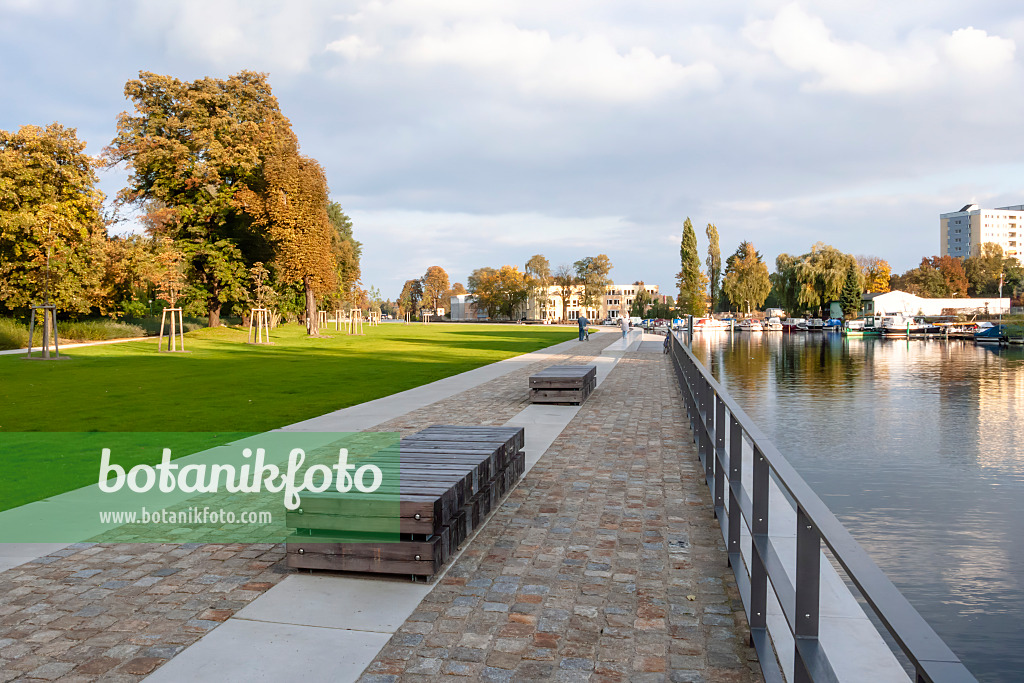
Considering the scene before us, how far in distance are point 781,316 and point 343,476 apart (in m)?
102

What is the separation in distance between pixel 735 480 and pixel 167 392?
14.4 metres

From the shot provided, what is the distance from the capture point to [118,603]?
4.60 metres

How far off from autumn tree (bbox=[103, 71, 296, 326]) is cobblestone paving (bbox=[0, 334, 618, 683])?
37068 millimetres

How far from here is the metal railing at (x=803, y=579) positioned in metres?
1.63

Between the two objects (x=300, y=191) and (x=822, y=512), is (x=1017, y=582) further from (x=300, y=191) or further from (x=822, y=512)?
(x=300, y=191)

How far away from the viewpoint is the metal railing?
1.63 meters

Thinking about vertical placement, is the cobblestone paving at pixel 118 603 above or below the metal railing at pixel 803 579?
below

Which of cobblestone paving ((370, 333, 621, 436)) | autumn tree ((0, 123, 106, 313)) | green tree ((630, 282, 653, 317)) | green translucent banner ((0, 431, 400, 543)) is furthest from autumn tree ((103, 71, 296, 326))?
green tree ((630, 282, 653, 317))

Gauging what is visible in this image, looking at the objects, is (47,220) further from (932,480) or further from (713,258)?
(713,258)

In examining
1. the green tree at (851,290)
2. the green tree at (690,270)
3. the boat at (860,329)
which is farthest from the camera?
the green tree at (690,270)

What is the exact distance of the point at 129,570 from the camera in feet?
17.0

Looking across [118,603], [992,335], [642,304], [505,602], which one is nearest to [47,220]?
[118,603]

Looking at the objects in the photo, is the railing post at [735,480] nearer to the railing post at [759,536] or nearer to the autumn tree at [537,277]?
the railing post at [759,536]

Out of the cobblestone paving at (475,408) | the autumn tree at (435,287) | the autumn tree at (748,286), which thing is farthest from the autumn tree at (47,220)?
the autumn tree at (435,287)
